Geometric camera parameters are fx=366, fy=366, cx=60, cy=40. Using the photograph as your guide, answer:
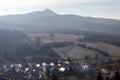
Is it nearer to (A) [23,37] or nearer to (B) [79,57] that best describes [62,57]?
(B) [79,57]

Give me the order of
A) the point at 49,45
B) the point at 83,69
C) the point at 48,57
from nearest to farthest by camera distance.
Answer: the point at 83,69 < the point at 48,57 < the point at 49,45

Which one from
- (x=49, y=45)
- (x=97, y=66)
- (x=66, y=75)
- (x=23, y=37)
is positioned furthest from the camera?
(x=23, y=37)

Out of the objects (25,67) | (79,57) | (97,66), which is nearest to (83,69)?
(97,66)

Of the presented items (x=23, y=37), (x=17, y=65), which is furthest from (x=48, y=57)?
(x=23, y=37)

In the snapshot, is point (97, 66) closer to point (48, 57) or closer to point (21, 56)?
point (48, 57)

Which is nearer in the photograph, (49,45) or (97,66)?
(97,66)

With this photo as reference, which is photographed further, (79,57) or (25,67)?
(79,57)

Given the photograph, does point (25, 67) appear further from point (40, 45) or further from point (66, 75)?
point (40, 45)

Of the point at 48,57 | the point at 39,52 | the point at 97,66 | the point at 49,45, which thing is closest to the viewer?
the point at 97,66

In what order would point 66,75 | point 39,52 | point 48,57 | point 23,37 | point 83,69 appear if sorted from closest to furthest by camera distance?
point 66,75
point 83,69
point 48,57
point 39,52
point 23,37
